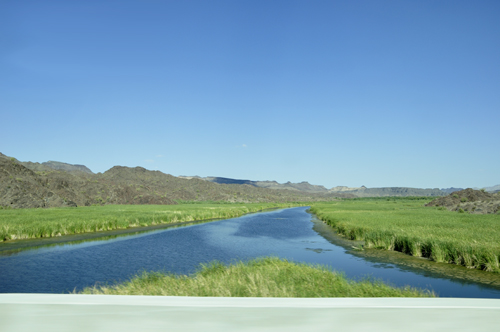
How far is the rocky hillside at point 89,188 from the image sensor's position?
47625mm

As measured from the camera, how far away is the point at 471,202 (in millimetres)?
47719

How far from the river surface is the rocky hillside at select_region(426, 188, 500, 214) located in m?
27.9

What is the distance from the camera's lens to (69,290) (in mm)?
11133

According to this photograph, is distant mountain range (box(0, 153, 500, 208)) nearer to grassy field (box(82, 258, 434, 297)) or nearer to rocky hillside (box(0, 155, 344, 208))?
rocky hillside (box(0, 155, 344, 208))

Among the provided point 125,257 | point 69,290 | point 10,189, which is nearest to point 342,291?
point 69,290

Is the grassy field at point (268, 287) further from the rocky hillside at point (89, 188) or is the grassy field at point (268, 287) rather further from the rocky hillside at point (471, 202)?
the rocky hillside at point (89, 188)

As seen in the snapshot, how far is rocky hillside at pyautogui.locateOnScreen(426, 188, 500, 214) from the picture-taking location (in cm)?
4134

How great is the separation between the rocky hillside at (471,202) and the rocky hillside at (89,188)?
58.8m

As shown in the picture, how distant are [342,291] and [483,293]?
510 centimetres

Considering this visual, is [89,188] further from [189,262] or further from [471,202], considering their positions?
[471,202]

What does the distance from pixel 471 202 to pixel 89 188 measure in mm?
74602

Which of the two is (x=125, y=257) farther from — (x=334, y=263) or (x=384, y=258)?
(x=384, y=258)

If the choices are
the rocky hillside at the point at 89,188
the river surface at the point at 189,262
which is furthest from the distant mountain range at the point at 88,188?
the river surface at the point at 189,262

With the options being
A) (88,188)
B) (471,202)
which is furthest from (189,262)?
(88,188)
